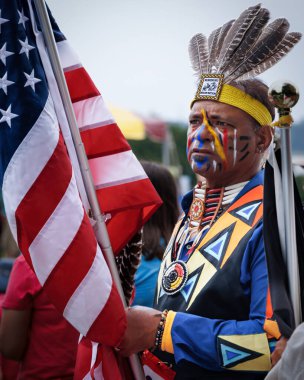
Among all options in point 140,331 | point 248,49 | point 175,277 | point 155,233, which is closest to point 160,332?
point 140,331

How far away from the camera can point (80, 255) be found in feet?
8.11

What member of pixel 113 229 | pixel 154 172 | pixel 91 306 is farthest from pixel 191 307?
pixel 154 172

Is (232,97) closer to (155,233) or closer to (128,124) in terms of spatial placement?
(155,233)

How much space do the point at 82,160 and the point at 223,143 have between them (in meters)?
0.62

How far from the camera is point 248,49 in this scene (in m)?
2.71

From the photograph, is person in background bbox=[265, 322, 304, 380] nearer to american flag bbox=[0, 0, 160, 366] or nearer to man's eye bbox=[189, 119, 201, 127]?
american flag bbox=[0, 0, 160, 366]

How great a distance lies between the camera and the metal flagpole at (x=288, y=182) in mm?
2184

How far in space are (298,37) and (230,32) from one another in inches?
12.0

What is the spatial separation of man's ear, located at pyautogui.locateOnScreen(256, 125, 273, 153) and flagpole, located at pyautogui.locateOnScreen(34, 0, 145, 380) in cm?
78

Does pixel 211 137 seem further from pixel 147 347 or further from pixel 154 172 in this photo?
pixel 154 172

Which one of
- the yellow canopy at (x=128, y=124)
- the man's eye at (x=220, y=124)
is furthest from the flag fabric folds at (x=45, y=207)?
the yellow canopy at (x=128, y=124)

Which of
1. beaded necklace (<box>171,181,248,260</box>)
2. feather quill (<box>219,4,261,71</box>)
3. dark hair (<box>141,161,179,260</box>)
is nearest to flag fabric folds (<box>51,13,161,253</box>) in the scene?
beaded necklace (<box>171,181,248,260</box>)

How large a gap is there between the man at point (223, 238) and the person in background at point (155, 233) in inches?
30.4

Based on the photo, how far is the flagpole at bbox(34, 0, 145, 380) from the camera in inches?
99.3
